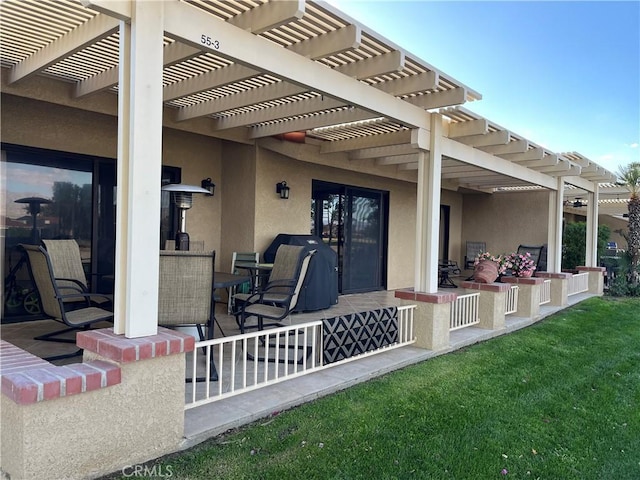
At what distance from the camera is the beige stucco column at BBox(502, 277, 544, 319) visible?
6.82 metres

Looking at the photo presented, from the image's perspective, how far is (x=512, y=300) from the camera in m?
6.85

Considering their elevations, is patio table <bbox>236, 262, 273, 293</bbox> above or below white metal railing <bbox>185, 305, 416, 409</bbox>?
above

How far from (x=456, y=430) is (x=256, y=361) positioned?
145 centimetres

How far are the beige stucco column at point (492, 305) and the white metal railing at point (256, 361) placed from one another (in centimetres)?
169

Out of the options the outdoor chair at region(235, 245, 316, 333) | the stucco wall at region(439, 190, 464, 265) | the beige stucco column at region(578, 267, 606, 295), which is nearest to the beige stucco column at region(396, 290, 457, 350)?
the outdoor chair at region(235, 245, 316, 333)

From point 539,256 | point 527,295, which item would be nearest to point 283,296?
point 527,295

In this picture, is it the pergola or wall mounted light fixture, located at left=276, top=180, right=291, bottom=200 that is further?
wall mounted light fixture, located at left=276, top=180, right=291, bottom=200

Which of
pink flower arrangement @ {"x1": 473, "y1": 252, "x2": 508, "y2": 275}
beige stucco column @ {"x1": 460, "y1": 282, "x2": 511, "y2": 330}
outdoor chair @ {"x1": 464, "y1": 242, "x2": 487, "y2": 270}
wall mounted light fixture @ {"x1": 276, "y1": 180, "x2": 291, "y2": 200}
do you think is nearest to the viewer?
beige stucco column @ {"x1": 460, "y1": 282, "x2": 511, "y2": 330}

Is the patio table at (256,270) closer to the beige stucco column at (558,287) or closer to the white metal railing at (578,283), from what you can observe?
the beige stucco column at (558,287)

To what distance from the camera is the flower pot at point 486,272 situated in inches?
242

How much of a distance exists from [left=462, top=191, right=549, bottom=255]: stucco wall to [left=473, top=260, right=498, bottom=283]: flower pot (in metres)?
5.94

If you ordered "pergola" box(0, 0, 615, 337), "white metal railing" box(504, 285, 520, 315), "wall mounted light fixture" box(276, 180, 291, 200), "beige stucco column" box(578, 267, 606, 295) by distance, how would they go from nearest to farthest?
"pergola" box(0, 0, 615, 337)
"white metal railing" box(504, 285, 520, 315)
"wall mounted light fixture" box(276, 180, 291, 200)
"beige stucco column" box(578, 267, 606, 295)

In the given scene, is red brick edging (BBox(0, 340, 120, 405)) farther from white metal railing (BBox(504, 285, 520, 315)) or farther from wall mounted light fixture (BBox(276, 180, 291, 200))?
white metal railing (BBox(504, 285, 520, 315))

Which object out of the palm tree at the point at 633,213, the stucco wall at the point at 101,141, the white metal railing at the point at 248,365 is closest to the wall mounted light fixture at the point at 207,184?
the stucco wall at the point at 101,141
